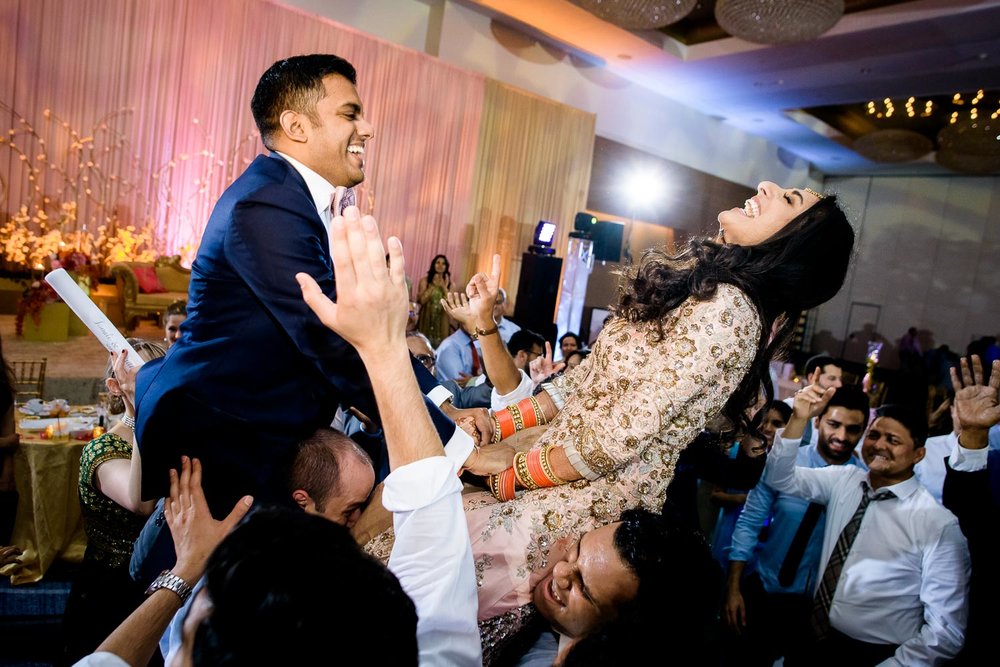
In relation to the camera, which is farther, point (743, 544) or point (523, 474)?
point (743, 544)

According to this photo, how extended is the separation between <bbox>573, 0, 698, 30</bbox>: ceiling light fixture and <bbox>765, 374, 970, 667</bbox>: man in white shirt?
5361 mm

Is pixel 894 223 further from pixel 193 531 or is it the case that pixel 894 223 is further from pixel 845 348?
pixel 193 531

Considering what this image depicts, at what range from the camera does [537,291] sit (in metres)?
9.01

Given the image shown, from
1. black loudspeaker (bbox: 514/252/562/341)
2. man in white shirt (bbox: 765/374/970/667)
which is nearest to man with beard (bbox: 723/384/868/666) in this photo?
man in white shirt (bbox: 765/374/970/667)

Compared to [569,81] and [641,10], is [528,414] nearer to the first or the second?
[641,10]

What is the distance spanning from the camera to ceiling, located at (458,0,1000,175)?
7.45 meters

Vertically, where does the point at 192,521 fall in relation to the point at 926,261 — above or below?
below

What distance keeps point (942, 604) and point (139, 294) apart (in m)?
8.15

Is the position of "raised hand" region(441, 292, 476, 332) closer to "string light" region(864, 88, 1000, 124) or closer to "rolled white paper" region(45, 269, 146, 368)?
"rolled white paper" region(45, 269, 146, 368)

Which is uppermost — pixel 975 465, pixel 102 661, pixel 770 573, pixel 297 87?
pixel 297 87

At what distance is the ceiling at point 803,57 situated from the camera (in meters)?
7.45

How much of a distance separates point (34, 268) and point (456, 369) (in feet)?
18.8

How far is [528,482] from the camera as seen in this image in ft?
4.82

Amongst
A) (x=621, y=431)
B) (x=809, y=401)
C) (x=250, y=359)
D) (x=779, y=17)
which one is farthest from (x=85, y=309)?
(x=779, y=17)
